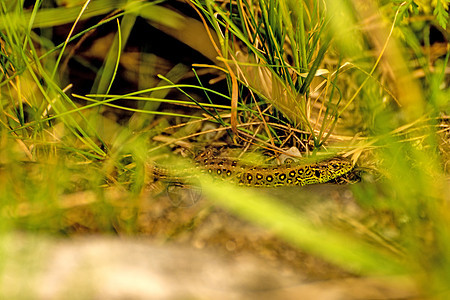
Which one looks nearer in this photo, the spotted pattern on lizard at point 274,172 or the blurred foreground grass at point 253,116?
the blurred foreground grass at point 253,116

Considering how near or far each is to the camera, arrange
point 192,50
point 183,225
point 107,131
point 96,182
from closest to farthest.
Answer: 1. point 183,225
2. point 96,182
3. point 107,131
4. point 192,50

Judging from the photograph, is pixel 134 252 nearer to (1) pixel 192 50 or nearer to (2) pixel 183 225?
(2) pixel 183 225

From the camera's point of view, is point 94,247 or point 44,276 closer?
point 44,276

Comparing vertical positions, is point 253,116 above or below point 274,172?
above

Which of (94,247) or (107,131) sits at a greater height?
(94,247)

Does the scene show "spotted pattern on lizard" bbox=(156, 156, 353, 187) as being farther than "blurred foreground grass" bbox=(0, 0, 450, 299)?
Yes

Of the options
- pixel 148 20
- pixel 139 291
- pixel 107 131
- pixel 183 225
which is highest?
pixel 148 20

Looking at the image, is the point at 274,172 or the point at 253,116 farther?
the point at 253,116

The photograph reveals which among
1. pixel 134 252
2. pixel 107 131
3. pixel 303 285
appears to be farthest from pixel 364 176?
pixel 107 131
